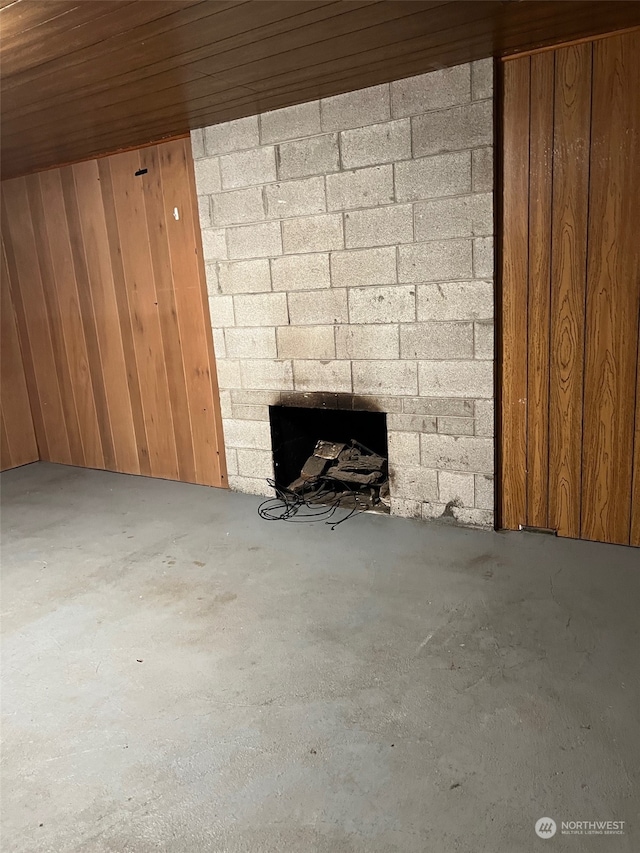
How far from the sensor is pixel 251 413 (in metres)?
4.02

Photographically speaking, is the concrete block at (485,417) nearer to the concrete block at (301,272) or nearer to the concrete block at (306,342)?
the concrete block at (306,342)

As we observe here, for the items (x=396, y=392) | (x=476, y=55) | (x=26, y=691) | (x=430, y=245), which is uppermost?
(x=476, y=55)

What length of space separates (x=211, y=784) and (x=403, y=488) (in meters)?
2.07

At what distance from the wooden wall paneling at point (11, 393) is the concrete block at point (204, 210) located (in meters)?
2.28

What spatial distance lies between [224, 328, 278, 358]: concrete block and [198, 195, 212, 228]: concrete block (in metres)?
0.70

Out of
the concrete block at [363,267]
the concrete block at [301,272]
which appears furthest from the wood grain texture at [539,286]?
the concrete block at [301,272]

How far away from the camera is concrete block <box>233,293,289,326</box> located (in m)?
3.71

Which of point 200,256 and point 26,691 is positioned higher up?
point 200,256

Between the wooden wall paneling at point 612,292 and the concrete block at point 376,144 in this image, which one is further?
the concrete block at point 376,144

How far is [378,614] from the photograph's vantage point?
100 inches

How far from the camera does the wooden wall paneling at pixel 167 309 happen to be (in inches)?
161

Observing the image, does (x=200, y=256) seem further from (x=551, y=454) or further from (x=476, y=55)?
(x=551, y=454)

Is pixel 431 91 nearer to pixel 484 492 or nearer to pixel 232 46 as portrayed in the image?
pixel 232 46

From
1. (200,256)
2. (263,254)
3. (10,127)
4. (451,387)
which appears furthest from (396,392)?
(10,127)
